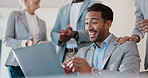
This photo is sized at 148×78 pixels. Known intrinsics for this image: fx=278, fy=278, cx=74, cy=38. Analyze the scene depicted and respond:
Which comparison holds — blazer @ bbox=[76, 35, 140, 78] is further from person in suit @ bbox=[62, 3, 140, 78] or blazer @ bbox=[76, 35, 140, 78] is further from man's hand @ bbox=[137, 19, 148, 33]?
man's hand @ bbox=[137, 19, 148, 33]

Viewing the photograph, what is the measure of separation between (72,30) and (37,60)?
0.76m

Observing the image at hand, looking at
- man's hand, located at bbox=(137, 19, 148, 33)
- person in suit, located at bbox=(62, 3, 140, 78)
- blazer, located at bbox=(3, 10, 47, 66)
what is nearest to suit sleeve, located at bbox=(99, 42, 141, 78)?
person in suit, located at bbox=(62, 3, 140, 78)

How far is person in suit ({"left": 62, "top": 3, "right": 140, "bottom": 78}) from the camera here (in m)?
1.16

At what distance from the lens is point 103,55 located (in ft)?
4.82

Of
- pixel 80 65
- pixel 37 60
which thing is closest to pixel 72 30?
pixel 80 65

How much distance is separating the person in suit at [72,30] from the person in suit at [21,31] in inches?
4.8

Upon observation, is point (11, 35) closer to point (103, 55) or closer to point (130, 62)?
point (103, 55)

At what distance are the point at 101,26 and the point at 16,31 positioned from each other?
62cm

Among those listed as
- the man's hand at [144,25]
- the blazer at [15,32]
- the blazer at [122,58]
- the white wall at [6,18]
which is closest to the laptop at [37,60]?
the blazer at [122,58]

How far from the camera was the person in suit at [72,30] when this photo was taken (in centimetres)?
181

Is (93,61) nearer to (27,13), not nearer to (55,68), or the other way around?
(55,68)

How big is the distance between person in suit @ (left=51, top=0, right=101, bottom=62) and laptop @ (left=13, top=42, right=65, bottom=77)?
0.69 m

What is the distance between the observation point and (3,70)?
432cm

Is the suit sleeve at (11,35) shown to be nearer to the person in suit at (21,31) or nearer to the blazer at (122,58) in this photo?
the person in suit at (21,31)
